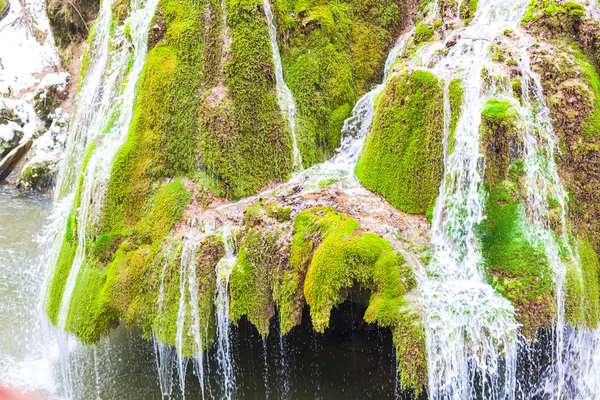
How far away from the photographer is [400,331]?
5.61 metres

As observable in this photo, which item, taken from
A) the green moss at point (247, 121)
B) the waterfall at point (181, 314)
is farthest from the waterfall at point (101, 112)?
the waterfall at point (181, 314)

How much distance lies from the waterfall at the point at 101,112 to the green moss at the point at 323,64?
2.45m

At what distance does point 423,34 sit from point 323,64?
1.79 metres

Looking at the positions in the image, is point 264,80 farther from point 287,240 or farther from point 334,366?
point 334,366

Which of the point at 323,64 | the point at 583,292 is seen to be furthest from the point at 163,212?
the point at 583,292

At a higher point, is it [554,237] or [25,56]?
[25,56]

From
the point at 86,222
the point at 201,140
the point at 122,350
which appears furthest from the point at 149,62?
the point at 122,350

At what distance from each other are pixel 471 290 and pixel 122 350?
5.88 meters

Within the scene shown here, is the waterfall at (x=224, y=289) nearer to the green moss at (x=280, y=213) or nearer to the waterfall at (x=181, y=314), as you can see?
the waterfall at (x=181, y=314)

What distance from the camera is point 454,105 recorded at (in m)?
6.81

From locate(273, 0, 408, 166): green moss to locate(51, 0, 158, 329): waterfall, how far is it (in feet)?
8.05

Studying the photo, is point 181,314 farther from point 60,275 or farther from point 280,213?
point 60,275

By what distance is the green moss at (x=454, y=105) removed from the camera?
6730 millimetres

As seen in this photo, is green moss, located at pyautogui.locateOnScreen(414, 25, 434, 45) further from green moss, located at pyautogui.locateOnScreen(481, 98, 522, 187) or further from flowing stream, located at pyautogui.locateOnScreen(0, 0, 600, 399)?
green moss, located at pyautogui.locateOnScreen(481, 98, 522, 187)
